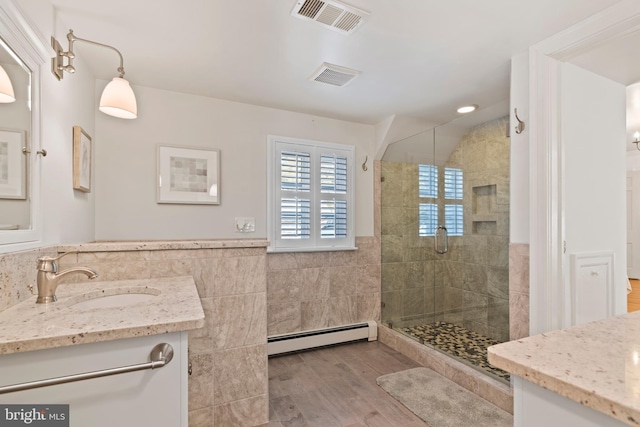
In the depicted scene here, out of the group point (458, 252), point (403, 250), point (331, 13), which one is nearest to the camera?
point (331, 13)

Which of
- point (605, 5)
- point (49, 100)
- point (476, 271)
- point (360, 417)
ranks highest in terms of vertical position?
point (605, 5)

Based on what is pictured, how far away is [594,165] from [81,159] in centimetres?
331

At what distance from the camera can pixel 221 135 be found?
2.78 m

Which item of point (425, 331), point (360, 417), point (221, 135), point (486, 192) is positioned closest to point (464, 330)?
point (425, 331)

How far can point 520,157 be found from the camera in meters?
2.02

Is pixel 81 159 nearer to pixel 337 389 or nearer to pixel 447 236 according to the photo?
pixel 337 389

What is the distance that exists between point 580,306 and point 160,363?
2.31m

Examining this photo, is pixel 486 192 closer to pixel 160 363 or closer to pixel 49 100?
pixel 160 363

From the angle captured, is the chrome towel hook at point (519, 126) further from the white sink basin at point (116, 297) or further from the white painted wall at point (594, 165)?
the white sink basin at point (116, 297)

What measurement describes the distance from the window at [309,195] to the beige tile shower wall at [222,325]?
3.50 ft

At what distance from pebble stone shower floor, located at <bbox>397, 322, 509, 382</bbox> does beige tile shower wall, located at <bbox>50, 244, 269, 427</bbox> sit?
5.46ft

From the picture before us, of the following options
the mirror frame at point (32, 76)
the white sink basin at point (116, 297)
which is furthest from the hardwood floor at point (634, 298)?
the mirror frame at point (32, 76)

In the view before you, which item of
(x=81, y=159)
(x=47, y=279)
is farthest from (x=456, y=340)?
(x=81, y=159)

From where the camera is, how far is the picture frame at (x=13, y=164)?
118cm
